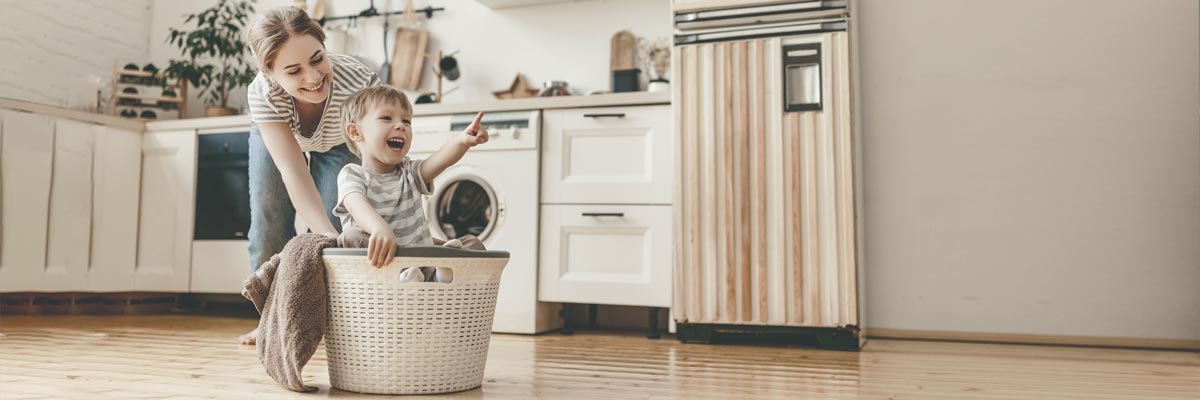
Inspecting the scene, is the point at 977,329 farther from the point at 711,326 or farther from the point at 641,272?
the point at 641,272

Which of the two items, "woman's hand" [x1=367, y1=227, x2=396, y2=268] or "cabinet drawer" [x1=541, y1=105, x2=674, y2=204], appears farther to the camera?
"cabinet drawer" [x1=541, y1=105, x2=674, y2=204]

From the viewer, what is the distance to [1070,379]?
1804mm

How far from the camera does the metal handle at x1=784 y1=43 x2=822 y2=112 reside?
2484mm

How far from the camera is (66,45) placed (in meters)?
3.68

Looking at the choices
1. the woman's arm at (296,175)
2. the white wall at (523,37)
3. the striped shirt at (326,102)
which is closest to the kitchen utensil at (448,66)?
the white wall at (523,37)

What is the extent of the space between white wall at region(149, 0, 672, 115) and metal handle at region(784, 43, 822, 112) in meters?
0.80

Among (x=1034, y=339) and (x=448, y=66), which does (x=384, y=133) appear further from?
(x=1034, y=339)

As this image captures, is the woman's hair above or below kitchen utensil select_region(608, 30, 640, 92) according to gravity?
below

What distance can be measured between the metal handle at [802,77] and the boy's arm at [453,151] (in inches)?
47.5

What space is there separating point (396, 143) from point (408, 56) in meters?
2.09

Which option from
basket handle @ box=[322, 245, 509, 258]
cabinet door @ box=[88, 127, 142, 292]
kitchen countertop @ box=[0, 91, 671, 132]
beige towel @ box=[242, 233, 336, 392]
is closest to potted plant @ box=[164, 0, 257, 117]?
kitchen countertop @ box=[0, 91, 671, 132]

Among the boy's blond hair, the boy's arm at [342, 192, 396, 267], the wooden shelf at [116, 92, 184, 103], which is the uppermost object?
the wooden shelf at [116, 92, 184, 103]

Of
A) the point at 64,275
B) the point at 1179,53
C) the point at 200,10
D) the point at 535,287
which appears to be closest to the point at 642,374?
the point at 535,287

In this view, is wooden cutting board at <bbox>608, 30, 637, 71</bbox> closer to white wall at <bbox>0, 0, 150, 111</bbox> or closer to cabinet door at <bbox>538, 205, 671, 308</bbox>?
cabinet door at <bbox>538, 205, 671, 308</bbox>
